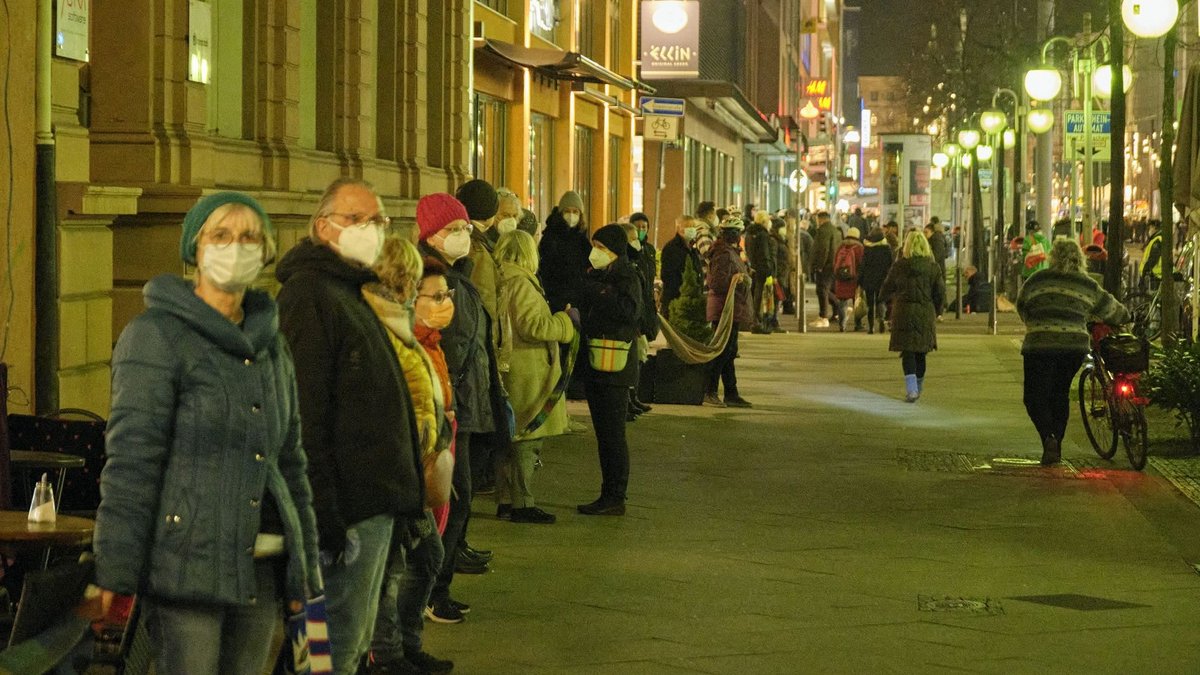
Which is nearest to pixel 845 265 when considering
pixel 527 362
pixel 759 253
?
pixel 759 253

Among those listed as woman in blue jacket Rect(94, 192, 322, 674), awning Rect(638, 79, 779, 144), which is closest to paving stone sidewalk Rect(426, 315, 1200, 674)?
woman in blue jacket Rect(94, 192, 322, 674)

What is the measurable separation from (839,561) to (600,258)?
2480 mm

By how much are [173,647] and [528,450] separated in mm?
6198

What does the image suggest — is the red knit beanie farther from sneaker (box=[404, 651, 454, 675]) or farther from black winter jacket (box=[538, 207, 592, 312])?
black winter jacket (box=[538, 207, 592, 312])

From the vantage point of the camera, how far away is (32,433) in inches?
277

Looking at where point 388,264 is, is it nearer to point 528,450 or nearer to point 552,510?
point 528,450

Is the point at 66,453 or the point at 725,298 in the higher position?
the point at 725,298

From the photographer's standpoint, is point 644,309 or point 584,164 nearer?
point 644,309

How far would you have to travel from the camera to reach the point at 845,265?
101 feet

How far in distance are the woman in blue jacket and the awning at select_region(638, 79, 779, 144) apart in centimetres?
3123

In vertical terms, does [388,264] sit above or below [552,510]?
above

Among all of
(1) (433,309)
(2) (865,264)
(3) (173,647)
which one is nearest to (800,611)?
(1) (433,309)

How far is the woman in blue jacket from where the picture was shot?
4.54m

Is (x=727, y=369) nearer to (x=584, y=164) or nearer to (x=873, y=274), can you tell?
(x=873, y=274)
